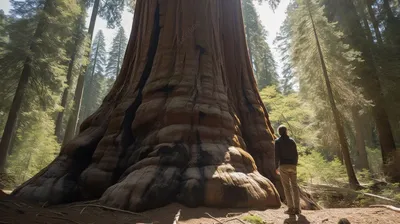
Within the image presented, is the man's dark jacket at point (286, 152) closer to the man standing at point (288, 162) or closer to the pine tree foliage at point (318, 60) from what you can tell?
the man standing at point (288, 162)

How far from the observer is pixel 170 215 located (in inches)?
130

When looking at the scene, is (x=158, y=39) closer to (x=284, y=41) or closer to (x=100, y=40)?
(x=284, y=41)

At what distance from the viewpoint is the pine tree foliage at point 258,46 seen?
3019cm

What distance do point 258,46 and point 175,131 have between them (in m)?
28.6

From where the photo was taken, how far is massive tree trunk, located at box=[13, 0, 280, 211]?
3.82 meters

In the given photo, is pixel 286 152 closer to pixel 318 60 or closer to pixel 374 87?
pixel 318 60

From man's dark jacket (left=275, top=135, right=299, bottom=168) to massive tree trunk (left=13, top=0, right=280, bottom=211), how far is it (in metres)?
0.51

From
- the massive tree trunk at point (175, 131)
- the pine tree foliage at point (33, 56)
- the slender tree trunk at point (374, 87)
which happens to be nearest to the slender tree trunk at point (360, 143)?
the slender tree trunk at point (374, 87)

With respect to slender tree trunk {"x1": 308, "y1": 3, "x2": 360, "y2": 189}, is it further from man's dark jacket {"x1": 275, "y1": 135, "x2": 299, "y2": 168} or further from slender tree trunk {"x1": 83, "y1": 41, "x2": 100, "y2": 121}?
slender tree trunk {"x1": 83, "y1": 41, "x2": 100, "y2": 121}

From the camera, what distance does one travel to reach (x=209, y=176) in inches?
152

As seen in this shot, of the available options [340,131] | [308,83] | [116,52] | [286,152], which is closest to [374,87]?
[308,83]

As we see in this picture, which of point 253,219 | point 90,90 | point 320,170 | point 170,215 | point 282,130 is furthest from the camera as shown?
point 90,90

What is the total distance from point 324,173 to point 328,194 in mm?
3813

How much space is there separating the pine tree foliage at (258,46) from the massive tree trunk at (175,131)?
75.3ft
